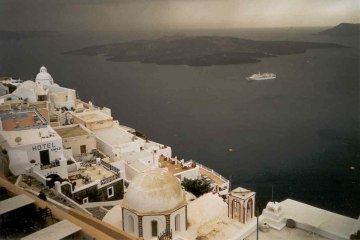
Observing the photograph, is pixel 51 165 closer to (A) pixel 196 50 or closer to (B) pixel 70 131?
(B) pixel 70 131

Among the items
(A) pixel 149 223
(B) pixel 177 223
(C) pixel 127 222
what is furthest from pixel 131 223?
(B) pixel 177 223

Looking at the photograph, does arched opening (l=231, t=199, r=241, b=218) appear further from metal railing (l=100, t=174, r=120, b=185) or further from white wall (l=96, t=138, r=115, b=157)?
white wall (l=96, t=138, r=115, b=157)

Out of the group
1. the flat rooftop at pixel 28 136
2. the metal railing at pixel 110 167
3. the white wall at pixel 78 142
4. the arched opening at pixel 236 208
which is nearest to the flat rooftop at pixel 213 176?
the white wall at pixel 78 142

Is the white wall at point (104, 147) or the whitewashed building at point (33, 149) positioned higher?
the whitewashed building at point (33, 149)

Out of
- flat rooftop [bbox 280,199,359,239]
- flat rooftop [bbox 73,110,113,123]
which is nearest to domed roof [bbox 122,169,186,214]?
flat rooftop [bbox 280,199,359,239]

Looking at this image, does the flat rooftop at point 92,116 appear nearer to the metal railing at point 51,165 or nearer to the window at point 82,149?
the window at point 82,149

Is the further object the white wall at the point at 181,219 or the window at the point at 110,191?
the window at the point at 110,191

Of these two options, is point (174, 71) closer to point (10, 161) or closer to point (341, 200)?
point (341, 200)
